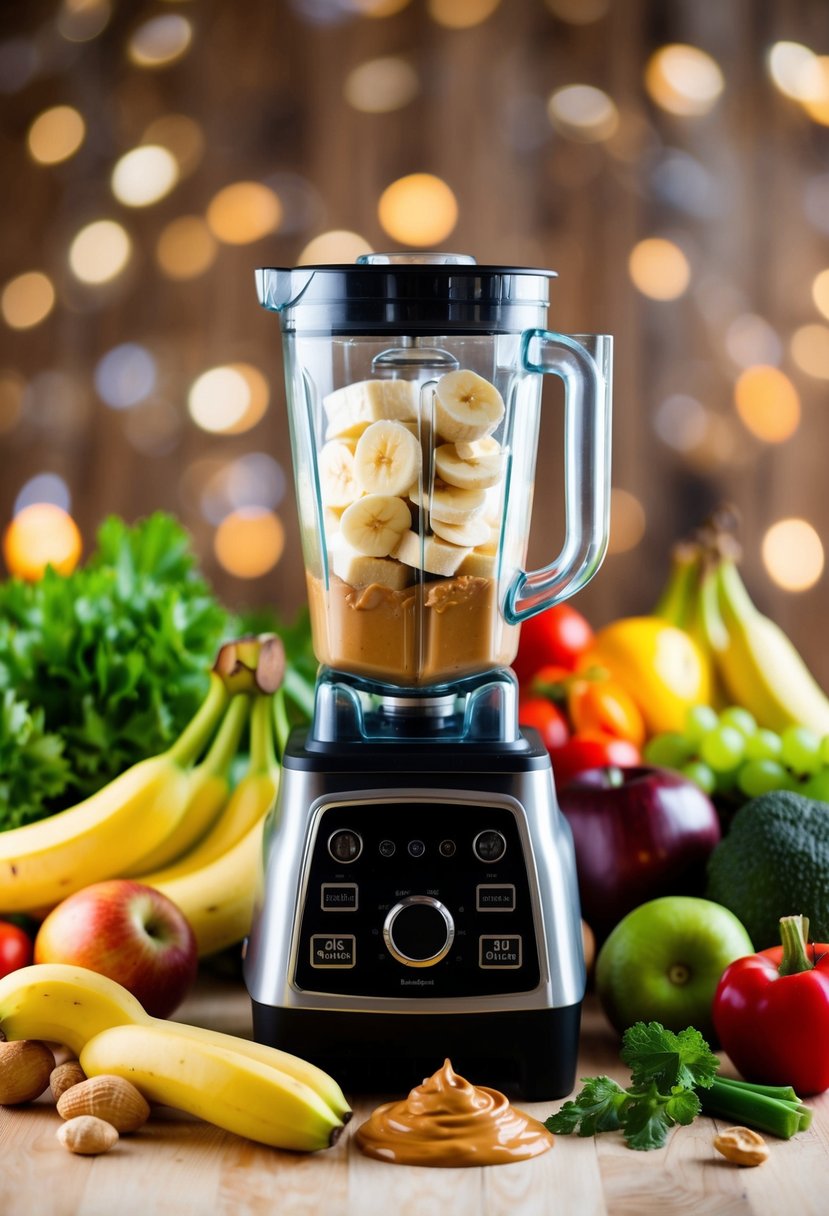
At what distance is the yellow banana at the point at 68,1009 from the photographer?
3.12ft

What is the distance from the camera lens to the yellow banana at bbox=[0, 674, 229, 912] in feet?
3.87

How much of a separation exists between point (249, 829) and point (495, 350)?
1.65ft

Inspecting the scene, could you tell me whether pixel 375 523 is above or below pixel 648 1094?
above

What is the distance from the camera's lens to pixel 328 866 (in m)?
0.95

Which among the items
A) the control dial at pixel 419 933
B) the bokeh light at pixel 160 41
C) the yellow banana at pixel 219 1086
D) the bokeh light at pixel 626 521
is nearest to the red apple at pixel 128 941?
the yellow banana at pixel 219 1086

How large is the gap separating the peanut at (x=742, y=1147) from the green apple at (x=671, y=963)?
0.58 feet

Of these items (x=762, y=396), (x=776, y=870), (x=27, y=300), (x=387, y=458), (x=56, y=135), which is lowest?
(x=776, y=870)

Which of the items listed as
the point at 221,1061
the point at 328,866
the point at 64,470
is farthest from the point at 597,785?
the point at 64,470

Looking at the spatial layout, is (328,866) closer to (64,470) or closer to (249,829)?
(249,829)

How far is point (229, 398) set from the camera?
6.08 feet

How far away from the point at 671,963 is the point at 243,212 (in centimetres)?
117

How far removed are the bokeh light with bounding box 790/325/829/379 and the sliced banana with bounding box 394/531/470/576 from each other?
41.3 inches

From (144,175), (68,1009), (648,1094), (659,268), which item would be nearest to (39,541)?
(144,175)

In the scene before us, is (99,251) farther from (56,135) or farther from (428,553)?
(428,553)
